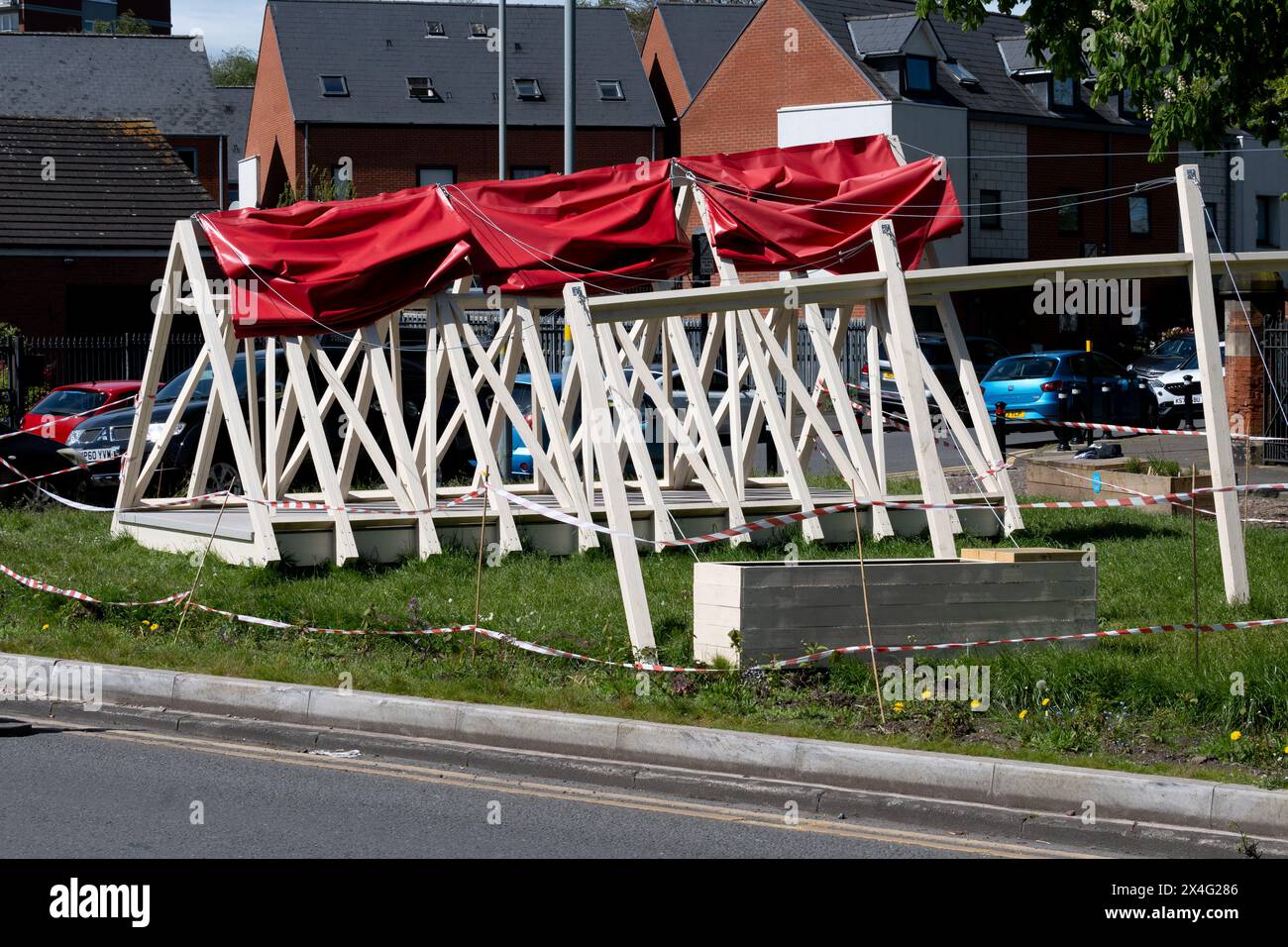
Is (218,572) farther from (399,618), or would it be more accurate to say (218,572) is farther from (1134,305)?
(1134,305)

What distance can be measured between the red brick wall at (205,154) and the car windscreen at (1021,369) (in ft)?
108

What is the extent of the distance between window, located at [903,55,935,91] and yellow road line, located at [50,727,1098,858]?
40.9 m

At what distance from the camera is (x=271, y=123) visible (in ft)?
184

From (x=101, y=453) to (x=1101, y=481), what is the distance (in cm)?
1151

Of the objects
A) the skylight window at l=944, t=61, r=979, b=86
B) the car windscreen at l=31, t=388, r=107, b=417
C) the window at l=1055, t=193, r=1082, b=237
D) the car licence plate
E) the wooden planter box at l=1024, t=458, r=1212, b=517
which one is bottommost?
the wooden planter box at l=1024, t=458, r=1212, b=517

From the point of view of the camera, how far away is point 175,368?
32969 millimetres

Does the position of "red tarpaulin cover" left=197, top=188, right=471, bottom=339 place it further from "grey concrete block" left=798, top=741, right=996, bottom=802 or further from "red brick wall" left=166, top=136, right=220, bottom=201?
"red brick wall" left=166, top=136, right=220, bottom=201

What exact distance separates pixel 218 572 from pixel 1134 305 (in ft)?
116

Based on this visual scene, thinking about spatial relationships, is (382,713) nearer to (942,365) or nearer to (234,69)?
(942,365)

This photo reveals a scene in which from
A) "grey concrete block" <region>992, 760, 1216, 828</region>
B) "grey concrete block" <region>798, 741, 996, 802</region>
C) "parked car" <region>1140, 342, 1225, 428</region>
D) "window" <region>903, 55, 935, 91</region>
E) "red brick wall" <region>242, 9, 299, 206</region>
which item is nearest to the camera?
"grey concrete block" <region>992, 760, 1216, 828</region>

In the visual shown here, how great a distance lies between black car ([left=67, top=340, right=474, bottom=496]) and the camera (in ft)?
62.8

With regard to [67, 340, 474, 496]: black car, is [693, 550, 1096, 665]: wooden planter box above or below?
below

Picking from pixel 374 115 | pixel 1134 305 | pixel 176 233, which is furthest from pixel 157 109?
pixel 176 233

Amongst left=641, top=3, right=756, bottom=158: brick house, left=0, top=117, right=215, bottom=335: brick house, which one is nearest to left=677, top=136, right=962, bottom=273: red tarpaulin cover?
left=0, top=117, right=215, bottom=335: brick house
